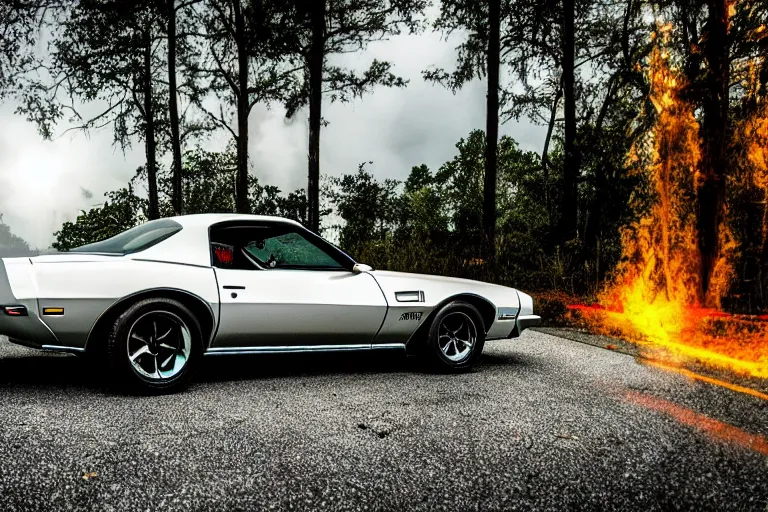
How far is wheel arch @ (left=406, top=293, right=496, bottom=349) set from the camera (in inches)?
231

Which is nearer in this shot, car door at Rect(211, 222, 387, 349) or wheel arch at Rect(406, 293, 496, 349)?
car door at Rect(211, 222, 387, 349)

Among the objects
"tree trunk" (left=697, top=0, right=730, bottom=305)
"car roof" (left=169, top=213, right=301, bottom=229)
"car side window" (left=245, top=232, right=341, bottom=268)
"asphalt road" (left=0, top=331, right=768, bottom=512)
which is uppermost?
"tree trunk" (left=697, top=0, right=730, bottom=305)

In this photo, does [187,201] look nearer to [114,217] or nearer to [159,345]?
[114,217]

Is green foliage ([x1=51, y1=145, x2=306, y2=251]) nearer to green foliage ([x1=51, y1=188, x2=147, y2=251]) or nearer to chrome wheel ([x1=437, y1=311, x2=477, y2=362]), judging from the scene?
green foliage ([x1=51, y1=188, x2=147, y2=251])

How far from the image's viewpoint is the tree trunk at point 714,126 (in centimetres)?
1178

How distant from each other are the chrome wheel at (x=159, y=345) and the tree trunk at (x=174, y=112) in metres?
22.0

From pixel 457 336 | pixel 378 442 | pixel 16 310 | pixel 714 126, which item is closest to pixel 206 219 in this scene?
pixel 16 310

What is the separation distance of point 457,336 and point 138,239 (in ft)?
9.32

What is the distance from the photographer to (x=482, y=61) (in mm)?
20453

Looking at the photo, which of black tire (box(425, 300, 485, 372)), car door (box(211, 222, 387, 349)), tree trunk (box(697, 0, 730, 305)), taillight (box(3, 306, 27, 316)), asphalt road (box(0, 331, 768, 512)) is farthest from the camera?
tree trunk (box(697, 0, 730, 305))

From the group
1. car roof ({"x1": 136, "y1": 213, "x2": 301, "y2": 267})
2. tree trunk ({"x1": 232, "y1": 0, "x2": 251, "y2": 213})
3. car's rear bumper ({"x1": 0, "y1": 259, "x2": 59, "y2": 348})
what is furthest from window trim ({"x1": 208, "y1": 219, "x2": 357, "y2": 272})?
tree trunk ({"x1": 232, "y1": 0, "x2": 251, "y2": 213})

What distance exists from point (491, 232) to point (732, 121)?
5.82 meters

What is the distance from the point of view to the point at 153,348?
4.70m

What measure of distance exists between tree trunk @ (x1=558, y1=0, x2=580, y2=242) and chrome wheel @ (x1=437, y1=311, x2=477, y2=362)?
12872mm
